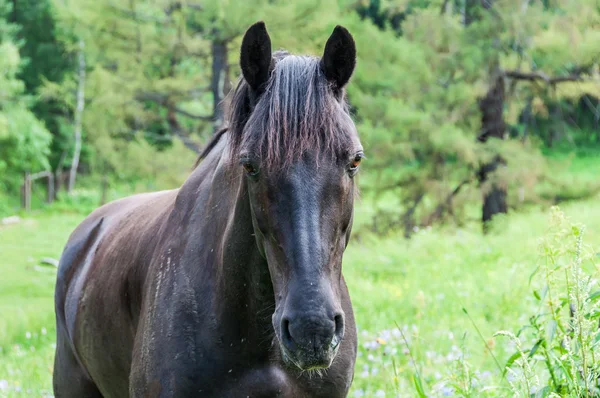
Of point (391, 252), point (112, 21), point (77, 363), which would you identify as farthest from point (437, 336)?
point (112, 21)

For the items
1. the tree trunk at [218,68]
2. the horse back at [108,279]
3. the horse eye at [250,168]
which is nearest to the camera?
the horse eye at [250,168]

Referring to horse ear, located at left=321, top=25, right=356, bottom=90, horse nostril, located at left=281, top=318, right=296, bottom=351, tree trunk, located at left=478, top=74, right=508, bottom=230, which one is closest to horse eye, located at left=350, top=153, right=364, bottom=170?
horse ear, located at left=321, top=25, right=356, bottom=90

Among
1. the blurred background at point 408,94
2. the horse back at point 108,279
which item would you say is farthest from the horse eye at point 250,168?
the blurred background at point 408,94

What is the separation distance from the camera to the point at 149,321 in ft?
8.27

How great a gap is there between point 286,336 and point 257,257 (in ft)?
1.61

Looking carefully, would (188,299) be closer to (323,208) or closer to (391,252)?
(323,208)

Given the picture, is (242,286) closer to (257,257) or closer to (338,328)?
(257,257)

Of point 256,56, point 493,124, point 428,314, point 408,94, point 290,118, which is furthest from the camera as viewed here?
point 493,124

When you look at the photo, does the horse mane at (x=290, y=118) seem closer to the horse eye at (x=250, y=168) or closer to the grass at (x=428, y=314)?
the horse eye at (x=250, y=168)

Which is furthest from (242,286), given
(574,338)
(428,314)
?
(428,314)

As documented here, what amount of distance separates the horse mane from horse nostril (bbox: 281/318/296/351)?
47cm

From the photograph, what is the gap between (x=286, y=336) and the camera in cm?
188

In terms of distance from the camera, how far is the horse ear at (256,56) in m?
2.21

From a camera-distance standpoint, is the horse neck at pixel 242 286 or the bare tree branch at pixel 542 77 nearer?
the horse neck at pixel 242 286
